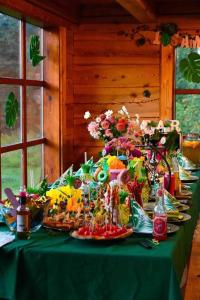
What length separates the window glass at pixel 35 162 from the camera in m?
5.20

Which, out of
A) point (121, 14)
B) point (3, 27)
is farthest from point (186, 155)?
point (3, 27)

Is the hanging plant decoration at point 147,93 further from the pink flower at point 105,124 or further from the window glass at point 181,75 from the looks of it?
the pink flower at point 105,124

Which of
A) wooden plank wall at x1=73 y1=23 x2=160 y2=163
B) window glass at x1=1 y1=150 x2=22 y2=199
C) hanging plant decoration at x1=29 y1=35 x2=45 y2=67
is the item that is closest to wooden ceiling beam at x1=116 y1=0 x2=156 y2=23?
wooden plank wall at x1=73 y1=23 x2=160 y2=163

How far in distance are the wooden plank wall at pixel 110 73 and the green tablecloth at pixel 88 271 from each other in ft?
12.5

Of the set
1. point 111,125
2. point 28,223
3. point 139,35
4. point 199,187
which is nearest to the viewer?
point 28,223

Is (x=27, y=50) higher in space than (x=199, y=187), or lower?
higher

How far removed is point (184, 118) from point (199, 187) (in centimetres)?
204

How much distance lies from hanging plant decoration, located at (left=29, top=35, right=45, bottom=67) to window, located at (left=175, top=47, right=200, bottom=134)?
1.62 m

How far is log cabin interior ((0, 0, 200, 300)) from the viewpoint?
18.2ft

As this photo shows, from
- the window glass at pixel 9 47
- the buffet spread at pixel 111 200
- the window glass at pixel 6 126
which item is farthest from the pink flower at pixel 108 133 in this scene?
the window glass at pixel 9 47

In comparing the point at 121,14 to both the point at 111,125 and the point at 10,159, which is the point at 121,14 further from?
the point at 111,125

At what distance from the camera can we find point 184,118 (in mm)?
6102

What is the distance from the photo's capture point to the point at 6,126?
4.58m

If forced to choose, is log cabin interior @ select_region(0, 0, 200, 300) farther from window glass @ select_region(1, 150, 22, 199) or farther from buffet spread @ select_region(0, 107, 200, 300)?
buffet spread @ select_region(0, 107, 200, 300)
